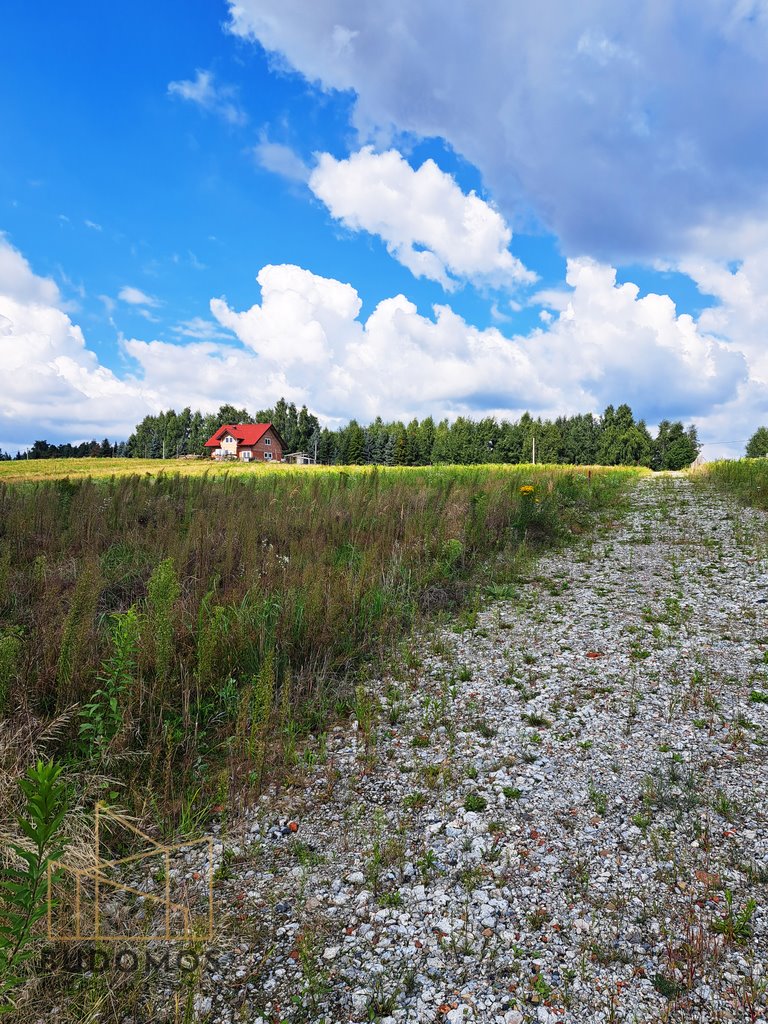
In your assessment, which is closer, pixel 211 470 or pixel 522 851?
pixel 522 851

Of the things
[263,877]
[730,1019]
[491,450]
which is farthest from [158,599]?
[491,450]

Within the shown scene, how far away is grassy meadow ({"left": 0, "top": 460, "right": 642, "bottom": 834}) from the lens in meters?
3.86

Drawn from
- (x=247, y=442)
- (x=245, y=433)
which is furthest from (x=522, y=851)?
(x=245, y=433)

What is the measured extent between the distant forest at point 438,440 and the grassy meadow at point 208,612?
54741 mm

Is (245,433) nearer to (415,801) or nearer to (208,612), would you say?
(208,612)

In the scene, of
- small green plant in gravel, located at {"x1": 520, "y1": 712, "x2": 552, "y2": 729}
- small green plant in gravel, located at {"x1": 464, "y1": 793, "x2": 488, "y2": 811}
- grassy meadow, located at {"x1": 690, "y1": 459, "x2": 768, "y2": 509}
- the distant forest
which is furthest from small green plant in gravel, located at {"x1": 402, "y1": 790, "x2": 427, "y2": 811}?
the distant forest

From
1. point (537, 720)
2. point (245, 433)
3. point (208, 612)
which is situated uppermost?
point (245, 433)

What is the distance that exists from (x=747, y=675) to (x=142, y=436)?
140 metres

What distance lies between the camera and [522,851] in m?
3.27

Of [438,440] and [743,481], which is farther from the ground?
[438,440]

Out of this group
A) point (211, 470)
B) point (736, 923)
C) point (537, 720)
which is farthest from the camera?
point (211, 470)

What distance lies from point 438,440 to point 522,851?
330ft

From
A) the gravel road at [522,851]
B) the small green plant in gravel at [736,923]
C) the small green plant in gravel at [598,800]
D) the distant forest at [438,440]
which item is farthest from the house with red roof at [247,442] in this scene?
the small green plant in gravel at [736,923]

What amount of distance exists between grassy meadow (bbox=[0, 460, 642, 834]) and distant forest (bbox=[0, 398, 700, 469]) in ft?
180
